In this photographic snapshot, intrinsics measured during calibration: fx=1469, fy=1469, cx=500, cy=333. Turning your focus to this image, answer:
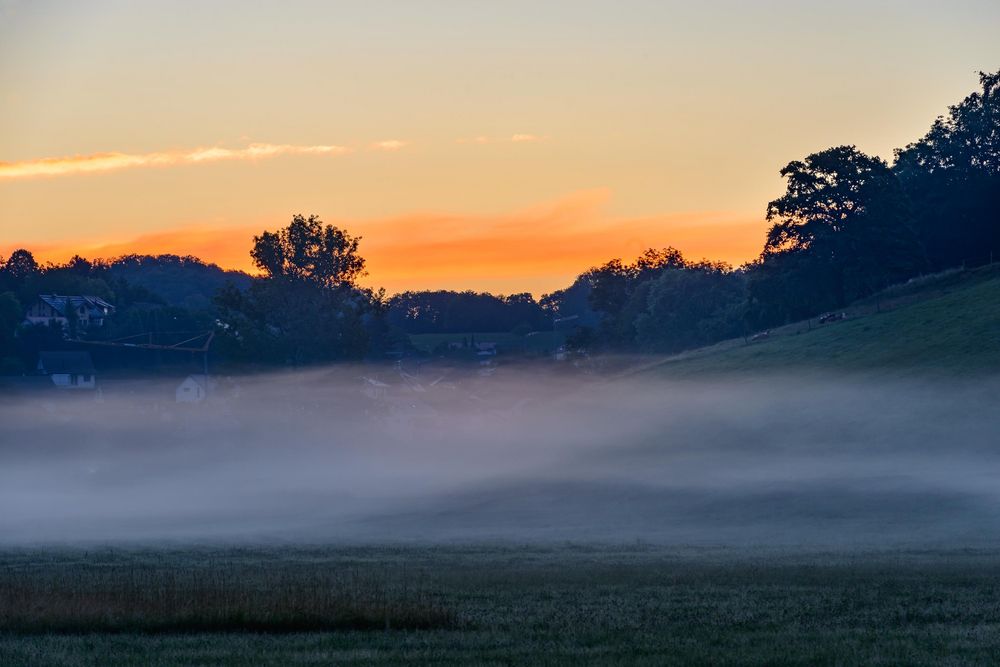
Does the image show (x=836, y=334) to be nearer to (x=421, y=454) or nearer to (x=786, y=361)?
(x=786, y=361)

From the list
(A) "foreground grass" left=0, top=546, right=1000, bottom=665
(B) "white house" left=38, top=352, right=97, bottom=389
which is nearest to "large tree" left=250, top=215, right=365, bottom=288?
(B) "white house" left=38, top=352, right=97, bottom=389

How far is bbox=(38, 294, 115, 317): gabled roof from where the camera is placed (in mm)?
179800

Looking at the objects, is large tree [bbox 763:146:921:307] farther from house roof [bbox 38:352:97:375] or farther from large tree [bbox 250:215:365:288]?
house roof [bbox 38:352:97:375]

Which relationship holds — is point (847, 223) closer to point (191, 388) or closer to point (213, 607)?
point (191, 388)

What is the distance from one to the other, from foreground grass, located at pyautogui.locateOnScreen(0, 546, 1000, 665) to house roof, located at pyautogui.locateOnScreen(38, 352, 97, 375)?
128m

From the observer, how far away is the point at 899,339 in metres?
102

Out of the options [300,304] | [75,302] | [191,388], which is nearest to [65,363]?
[191,388]

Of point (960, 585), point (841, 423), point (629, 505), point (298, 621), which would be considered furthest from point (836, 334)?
point (298, 621)

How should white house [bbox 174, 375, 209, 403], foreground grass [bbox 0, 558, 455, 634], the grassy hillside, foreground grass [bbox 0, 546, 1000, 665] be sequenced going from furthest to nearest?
white house [bbox 174, 375, 209, 403]
the grassy hillside
foreground grass [bbox 0, 558, 455, 634]
foreground grass [bbox 0, 546, 1000, 665]

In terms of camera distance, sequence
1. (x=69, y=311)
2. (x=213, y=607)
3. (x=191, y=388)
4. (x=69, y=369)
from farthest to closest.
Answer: (x=69, y=311), (x=69, y=369), (x=191, y=388), (x=213, y=607)

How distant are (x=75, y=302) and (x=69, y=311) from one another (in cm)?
1446

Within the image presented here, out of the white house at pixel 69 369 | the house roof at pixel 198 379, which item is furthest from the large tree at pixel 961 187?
the white house at pixel 69 369

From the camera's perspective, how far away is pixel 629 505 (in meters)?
66.1

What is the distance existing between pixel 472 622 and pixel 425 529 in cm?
3867
